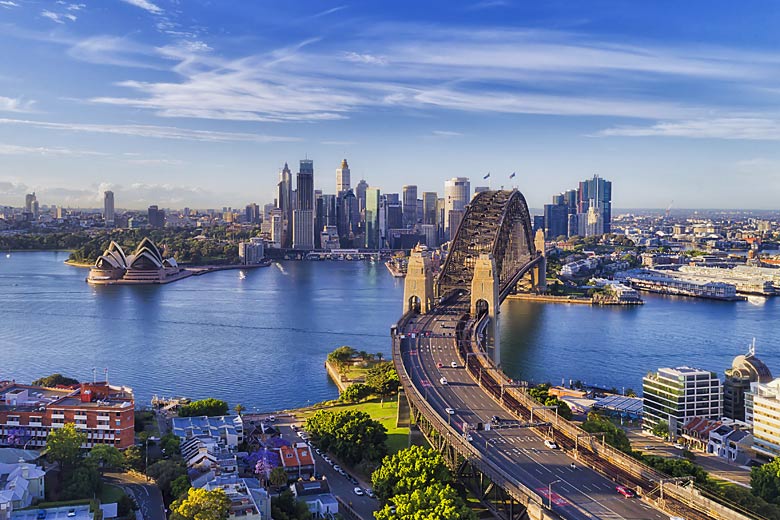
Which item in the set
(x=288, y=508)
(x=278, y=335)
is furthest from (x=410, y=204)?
(x=288, y=508)

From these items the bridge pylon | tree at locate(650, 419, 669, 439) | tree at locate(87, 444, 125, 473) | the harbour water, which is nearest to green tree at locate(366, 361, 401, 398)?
the harbour water

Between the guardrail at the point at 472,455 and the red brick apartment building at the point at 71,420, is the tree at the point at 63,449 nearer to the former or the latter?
the red brick apartment building at the point at 71,420

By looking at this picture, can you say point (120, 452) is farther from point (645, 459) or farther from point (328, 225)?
point (328, 225)

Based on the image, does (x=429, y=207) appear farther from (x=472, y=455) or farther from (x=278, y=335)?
(x=472, y=455)

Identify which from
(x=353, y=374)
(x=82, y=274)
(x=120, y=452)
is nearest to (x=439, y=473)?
Answer: (x=120, y=452)

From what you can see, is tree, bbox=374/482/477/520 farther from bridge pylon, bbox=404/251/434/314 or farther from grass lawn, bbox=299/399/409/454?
Answer: bridge pylon, bbox=404/251/434/314

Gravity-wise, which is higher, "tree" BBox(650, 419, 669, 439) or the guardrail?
the guardrail

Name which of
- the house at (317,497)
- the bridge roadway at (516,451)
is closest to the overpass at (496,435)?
the bridge roadway at (516,451)
